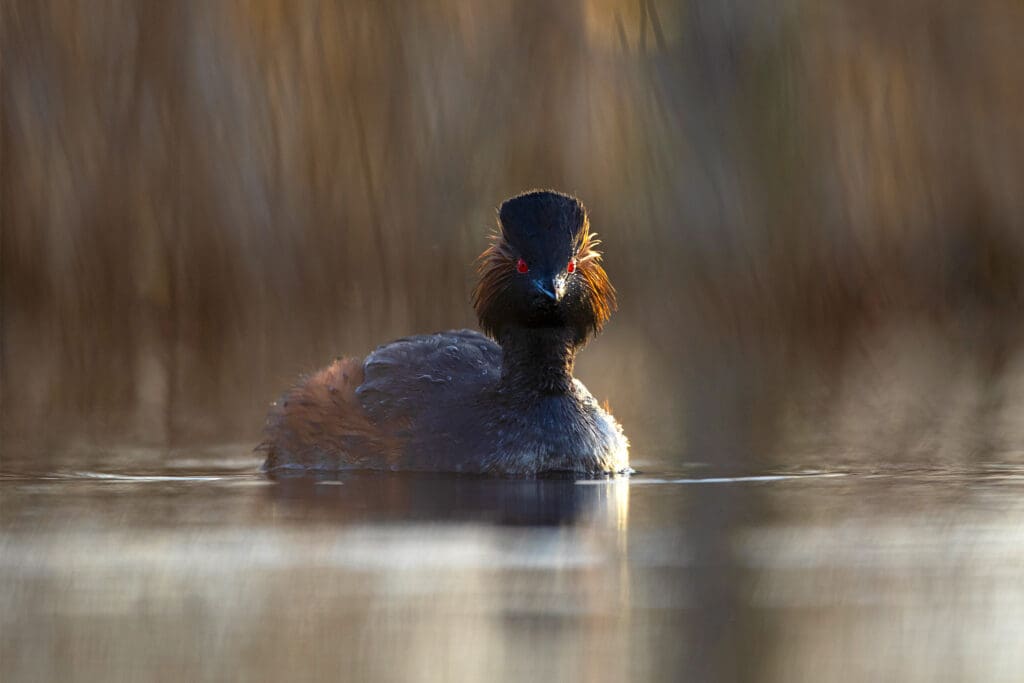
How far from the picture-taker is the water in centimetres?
474

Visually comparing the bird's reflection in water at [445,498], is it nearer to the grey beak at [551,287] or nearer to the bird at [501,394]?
the bird at [501,394]

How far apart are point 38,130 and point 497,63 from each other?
2871mm

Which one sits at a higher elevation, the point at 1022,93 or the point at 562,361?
the point at 1022,93

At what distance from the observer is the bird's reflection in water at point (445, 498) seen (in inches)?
281

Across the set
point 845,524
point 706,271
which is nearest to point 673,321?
point 706,271

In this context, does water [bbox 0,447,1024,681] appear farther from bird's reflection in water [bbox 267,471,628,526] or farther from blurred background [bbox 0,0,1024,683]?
blurred background [bbox 0,0,1024,683]

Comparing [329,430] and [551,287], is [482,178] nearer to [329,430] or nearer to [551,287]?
[329,430]

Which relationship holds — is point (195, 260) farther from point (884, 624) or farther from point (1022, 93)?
point (884, 624)

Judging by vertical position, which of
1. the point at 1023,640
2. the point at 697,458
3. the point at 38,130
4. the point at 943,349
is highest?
the point at 38,130

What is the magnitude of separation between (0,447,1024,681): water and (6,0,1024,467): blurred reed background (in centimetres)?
303

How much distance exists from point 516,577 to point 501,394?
309 centimetres

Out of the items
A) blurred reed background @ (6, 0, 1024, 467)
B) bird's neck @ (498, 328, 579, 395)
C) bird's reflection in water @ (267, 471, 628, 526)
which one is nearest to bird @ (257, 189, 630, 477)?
bird's neck @ (498, 328, 579, 395)

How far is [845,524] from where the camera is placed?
6.77 meters

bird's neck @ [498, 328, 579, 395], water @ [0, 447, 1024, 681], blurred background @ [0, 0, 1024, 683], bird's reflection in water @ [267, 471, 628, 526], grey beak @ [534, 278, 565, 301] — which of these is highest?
blurred background @ [0, 0, 1024, 683]
